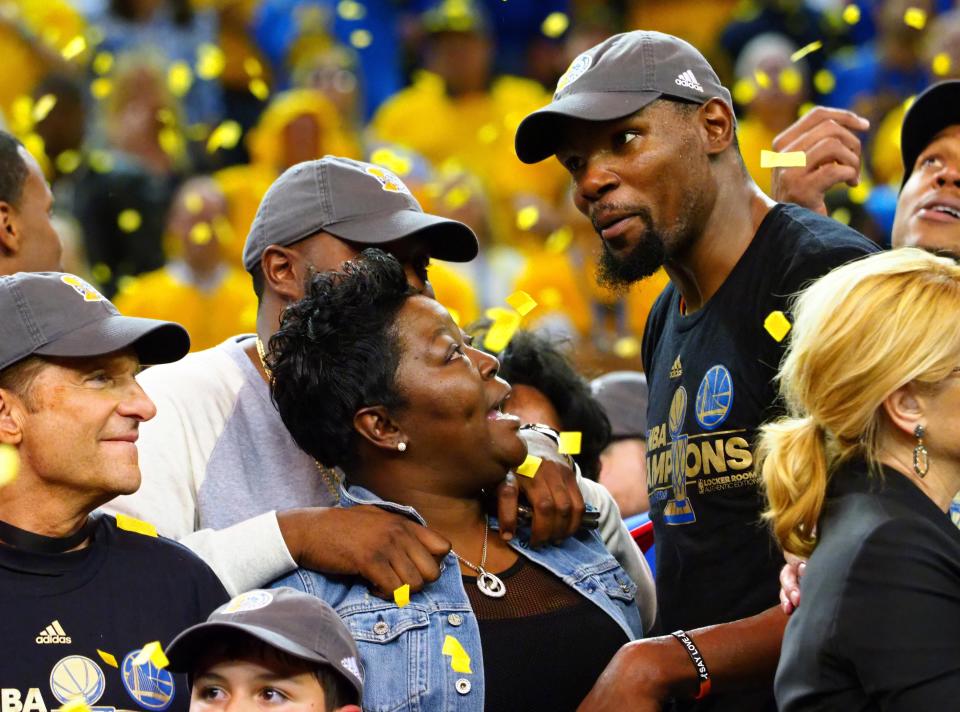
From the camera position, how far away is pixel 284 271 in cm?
311

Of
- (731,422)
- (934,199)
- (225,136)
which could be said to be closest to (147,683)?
(731,422)

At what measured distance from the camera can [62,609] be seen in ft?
7.80

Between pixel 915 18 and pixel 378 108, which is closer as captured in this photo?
pixel 915 18

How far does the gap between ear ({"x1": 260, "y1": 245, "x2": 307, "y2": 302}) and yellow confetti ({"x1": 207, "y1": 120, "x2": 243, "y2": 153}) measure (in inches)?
160

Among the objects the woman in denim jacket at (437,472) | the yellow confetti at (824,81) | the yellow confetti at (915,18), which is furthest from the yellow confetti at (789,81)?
the woman in denim jacket at (437,472)

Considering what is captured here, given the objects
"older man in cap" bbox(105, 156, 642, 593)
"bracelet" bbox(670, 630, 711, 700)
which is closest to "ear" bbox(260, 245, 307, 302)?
"older man in cap" bbox(105, 156, 642, 593)

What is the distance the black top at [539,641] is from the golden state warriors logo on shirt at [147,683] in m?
0.52

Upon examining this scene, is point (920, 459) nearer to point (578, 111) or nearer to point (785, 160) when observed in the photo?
point (578, 111)

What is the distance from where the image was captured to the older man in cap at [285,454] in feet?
8.30

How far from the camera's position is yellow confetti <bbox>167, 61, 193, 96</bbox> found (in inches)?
278

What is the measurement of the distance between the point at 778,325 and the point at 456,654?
81cm

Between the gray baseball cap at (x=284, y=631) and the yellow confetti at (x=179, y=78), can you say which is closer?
the gray baseball cap at (x=284, y=631)

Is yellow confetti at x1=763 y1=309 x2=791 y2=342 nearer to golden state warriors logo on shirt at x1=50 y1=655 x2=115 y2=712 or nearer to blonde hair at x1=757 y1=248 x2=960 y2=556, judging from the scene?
blonde hair at x1=757 y1=248 x2=960 y2=556

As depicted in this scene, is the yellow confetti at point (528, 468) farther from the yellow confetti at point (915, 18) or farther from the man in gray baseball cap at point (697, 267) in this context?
the yellow confetti at point (915, 18)
